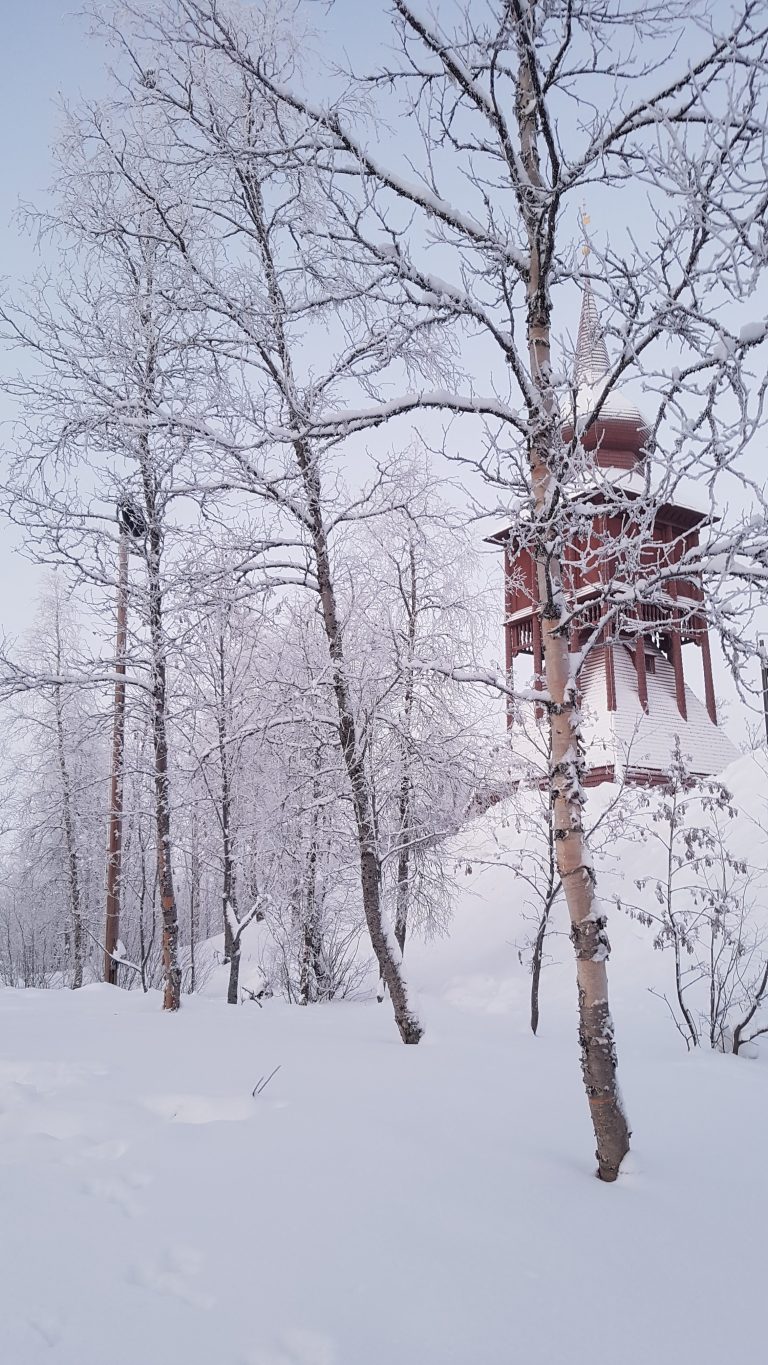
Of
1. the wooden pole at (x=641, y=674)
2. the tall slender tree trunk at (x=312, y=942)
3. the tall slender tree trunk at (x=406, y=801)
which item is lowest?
the tall slender tree trunk at (x=312, y=942)

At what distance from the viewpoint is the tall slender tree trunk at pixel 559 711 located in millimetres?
3262

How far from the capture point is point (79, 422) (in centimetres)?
570

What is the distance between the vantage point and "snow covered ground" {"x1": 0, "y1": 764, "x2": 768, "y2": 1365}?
1953 mm

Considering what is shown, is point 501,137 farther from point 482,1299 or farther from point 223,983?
point 223,983

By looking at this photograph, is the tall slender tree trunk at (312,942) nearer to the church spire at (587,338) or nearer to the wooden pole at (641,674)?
the church spire at (587,338)

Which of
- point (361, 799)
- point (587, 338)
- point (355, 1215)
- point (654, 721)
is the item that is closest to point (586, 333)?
point (587, 338)

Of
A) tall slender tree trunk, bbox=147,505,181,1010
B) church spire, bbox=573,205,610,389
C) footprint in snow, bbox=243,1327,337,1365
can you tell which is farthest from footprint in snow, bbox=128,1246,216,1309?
tall slender tree trunk, bbox=147,505,181,1010

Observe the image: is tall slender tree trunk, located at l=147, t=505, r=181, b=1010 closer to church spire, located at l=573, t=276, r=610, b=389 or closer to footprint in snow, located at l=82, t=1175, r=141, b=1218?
church spire, located at l=573, t=276, r=610, b=389

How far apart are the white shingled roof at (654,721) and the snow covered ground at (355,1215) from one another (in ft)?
50.6

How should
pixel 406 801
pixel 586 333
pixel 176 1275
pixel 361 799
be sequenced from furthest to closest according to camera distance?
pixel 406 801, pixel 361 799, pixel 586 333, pixel 176 1275

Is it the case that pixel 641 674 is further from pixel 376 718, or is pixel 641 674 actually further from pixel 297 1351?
pixel 297 1351

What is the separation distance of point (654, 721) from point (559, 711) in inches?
705

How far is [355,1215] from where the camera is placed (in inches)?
99.3

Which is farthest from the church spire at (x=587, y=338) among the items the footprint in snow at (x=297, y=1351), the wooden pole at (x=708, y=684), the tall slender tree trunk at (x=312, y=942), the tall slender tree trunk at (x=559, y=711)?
the wooden pole at (x=708, y=684)
